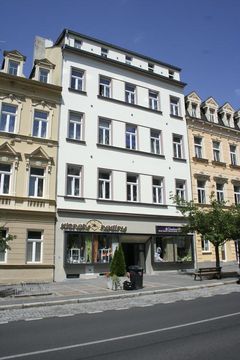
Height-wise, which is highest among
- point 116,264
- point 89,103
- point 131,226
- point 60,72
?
point 60,72

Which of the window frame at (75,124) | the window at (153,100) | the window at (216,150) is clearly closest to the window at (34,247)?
the window frame at (75,124)

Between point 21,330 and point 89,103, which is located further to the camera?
point 89,103

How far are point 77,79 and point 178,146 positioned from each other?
990 centimetres

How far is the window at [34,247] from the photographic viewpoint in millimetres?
20438

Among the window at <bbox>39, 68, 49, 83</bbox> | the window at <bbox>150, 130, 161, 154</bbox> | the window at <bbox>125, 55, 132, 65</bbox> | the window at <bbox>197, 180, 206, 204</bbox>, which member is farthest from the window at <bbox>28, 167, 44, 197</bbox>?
the window at <bbox>197, 180, 206, 204</bbox>

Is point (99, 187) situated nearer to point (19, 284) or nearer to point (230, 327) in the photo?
point (19, 284)

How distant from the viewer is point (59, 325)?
8.89 meters


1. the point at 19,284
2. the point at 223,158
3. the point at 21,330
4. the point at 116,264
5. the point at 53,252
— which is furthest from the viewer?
the point at 223,158

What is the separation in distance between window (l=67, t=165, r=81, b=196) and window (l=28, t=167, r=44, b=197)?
1.82 metres

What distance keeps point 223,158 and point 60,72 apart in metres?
16.4

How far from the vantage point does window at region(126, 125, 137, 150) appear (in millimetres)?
25981

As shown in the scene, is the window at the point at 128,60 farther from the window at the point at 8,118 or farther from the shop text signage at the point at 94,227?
the shop text signage at the point at 94,227

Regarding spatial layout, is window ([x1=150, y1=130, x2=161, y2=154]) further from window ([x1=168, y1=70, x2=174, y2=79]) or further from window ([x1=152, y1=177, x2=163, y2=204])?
window ([x1=168, y1=70, x2=174, y2=79])

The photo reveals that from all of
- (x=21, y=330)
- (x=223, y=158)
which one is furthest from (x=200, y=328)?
(x=223, y=158)
